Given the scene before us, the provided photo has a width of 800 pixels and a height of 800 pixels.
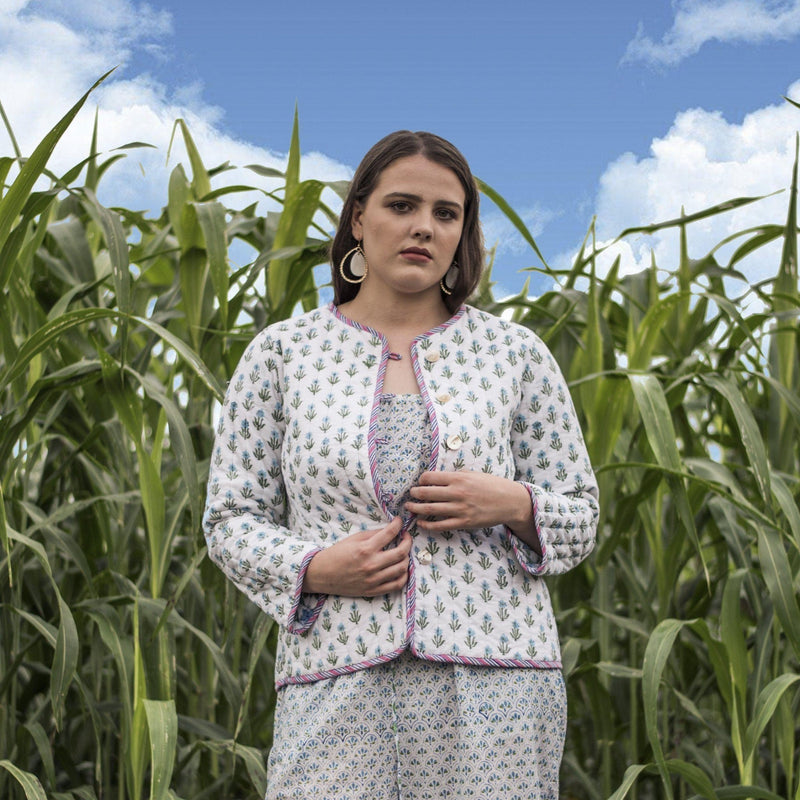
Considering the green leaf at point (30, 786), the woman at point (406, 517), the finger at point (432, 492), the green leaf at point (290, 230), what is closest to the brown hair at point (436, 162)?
the woman at point (406, 517)

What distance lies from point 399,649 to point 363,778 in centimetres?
12

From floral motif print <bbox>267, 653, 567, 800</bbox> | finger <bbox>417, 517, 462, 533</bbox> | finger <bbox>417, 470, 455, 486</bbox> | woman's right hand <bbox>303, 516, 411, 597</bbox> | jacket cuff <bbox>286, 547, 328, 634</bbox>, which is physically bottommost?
floral motif print <bbox>267, 653, 567, 800</bbox>

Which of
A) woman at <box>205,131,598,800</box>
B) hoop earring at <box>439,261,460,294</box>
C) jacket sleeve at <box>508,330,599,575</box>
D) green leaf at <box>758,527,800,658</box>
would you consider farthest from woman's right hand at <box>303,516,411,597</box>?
green leaf at <box>758,527,800,658</box>

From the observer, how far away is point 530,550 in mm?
935

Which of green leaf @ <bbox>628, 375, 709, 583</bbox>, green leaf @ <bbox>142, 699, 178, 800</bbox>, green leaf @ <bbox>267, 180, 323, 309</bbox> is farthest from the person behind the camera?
green leaf @ <bbox>267, 180, 323, 309</bbox>

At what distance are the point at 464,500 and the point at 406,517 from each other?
0.23 feet

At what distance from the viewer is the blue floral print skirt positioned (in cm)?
88

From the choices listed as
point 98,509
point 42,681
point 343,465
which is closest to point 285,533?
point 343,465

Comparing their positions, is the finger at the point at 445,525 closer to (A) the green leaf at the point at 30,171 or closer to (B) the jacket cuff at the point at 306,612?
(B) the jacket cuff at the point at 306,612

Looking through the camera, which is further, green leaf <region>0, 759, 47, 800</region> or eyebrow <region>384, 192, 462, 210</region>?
green leaf <region>0, 759, 47, 800</region>

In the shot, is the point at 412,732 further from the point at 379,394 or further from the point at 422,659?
the point at 379,394

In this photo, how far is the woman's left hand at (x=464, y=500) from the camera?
86 centimetres

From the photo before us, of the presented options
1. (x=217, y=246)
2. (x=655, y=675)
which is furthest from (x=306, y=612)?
(x=217, y=246)

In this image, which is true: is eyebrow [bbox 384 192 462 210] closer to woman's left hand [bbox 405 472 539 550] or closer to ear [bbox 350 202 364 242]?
ear [bbox 350 202 364 242]
